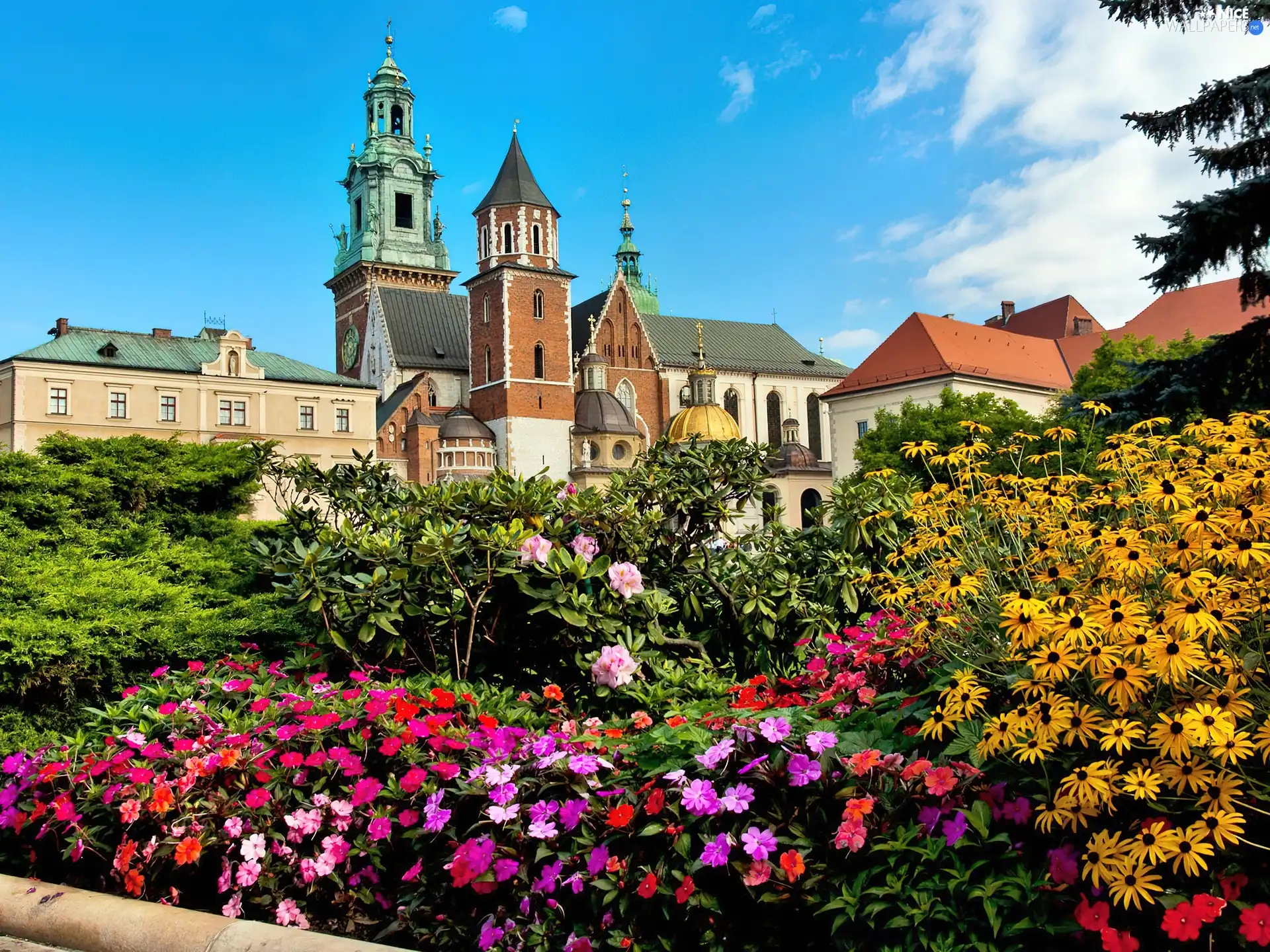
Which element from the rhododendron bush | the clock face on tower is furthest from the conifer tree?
the clock face on tower

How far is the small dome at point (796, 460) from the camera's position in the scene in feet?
196

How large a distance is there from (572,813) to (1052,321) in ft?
209

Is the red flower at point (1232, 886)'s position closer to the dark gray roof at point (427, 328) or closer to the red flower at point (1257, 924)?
the red flower at point (1257, 924)

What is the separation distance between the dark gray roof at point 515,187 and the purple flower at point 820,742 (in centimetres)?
5285

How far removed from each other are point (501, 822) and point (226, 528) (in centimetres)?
806

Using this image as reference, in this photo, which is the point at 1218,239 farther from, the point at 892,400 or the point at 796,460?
the point at 796,460

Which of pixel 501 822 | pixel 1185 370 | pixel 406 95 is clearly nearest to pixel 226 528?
pixel 501 822

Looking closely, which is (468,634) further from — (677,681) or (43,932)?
(43,932)

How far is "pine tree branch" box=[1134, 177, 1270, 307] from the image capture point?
41.6 feet

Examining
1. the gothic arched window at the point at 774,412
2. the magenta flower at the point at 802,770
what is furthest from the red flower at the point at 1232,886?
the gothic arched window at the point at 774,412

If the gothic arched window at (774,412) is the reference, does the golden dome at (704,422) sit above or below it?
below

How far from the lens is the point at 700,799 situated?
3162 mm

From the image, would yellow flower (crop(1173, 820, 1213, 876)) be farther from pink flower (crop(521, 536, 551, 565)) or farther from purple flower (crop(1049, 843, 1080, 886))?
pink flower (crop(521, 536, 551, 565))

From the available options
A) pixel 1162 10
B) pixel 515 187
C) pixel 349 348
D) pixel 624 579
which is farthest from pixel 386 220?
pixel 624 579
